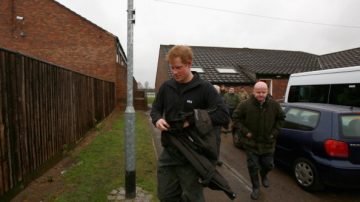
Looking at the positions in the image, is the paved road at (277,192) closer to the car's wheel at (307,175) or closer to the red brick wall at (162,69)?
the car's wheel at (307,175)

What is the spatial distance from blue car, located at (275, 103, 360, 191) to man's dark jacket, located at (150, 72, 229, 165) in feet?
8.75

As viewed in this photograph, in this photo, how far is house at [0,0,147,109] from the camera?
1822 centimetres

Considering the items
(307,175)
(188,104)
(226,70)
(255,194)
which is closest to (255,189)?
(255,194)

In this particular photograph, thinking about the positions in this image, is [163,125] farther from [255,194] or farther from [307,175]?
[307,175]

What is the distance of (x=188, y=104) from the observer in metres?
2.70

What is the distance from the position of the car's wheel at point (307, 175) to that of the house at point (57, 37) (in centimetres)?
1519

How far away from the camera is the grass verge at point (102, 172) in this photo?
4242 mm

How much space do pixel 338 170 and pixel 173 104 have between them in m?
3.08

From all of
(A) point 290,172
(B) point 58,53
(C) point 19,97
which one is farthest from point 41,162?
(B) point 58,53

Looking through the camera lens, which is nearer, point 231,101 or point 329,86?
point 329,86

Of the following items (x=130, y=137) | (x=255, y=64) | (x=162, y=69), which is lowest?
(x=130, y=137)

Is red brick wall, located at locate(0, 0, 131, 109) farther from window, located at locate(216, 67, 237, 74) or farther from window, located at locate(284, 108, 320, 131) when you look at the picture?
window, located at locate(284, 108, 320, 131)

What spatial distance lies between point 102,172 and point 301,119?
3.87 metres

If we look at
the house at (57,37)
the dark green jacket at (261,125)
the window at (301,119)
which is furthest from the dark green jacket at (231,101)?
the house at (57,37)
